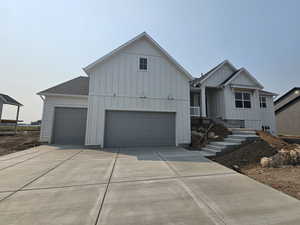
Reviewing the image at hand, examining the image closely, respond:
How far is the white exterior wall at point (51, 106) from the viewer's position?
9.40 m

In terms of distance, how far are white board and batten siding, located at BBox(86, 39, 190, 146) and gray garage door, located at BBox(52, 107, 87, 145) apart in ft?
7.69

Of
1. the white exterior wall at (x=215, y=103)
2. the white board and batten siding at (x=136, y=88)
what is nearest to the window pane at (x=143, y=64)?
the white board and batten siding at (x=136, y=88)

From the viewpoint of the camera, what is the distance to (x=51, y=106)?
31.9ft

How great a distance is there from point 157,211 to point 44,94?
1115 centimetres

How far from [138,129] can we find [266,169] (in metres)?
6.38

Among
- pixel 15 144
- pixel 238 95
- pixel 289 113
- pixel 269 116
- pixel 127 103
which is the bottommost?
pixel 15 144

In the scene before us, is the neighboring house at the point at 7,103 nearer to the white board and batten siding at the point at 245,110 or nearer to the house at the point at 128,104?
the house at the point at 128,104

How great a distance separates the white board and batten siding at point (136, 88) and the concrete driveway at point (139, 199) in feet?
15.2

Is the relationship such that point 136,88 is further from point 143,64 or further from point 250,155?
→ point 250,155

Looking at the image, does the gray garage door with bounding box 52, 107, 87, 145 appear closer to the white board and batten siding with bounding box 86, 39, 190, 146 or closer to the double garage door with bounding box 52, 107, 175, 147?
the double garage door with bounding box 52, 107, 175, 147

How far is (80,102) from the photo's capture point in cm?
1008

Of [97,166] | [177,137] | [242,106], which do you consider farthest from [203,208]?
[242,106]

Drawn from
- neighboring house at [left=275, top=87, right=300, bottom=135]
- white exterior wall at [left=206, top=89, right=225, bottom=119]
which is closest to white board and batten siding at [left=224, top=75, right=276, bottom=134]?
white exterior wall at [left=206, top=89, right=225, bottom=119]

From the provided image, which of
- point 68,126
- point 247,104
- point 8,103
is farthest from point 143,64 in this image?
point 8,103
